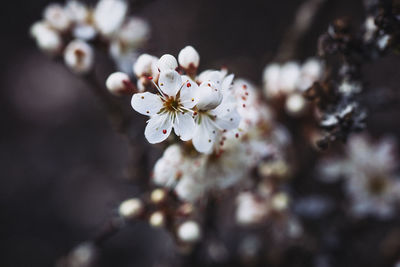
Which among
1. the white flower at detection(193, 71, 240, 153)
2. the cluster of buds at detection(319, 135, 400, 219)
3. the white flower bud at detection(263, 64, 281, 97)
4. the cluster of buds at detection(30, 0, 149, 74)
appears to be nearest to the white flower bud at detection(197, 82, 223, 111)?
the white flower at detection(193, 71, 240, 153)

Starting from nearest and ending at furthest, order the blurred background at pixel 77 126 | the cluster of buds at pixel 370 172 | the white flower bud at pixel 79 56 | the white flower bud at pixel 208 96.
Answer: the white flower bud at pixel 208 96
the white flower bud at pixel 79 56
the cluster of buds at pixel 370 172
the blurred background at pixel 77 126

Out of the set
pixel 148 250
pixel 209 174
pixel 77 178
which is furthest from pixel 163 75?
pixel 77 178

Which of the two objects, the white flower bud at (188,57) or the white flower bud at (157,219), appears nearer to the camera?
the white flower bud at (188,57)

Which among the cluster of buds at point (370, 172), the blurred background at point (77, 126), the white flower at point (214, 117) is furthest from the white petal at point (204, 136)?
the blurred background at point (77, 126)

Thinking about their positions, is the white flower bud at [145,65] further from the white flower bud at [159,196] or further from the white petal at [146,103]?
the white flower bud at [159,196]

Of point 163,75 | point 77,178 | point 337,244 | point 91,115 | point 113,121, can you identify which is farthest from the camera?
point 91,115

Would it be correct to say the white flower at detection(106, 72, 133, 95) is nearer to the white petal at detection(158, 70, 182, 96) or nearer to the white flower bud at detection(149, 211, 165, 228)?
the white petal at detection(158, 70, 182, 96)

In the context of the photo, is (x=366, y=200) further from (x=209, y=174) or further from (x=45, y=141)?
(x=45, y=141)

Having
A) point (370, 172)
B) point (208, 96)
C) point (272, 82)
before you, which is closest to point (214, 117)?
point (208, 96)
